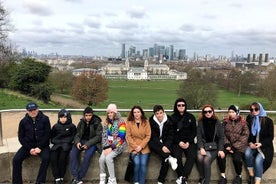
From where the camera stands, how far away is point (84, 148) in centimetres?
510

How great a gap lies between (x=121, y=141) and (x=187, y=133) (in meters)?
1.12

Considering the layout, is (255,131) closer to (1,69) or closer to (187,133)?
(187,133)

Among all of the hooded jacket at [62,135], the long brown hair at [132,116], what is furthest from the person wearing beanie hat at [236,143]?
the hooded jacket at [62,135]

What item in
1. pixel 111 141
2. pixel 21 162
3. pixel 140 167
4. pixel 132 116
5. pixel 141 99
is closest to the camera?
pixel 21 162

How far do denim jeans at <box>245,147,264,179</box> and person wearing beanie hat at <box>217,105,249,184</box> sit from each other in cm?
9

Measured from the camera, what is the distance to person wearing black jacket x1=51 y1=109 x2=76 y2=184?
198 inches

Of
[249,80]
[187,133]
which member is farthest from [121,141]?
[249,80]

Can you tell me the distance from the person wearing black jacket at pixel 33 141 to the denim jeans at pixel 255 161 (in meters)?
3.28

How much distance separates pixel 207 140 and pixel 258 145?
2.70 ft

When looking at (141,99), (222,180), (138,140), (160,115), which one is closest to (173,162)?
(138,140)

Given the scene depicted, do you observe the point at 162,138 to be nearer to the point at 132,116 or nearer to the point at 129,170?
the point at 132,116

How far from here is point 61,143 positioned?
203 inches

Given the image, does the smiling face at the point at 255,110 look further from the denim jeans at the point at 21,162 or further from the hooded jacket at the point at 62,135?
the denim jeans at the point at 21,162

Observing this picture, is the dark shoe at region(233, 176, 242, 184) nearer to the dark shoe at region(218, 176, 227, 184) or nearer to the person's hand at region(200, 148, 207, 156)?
the dark shoe at region(218, 176, 227, 184)
